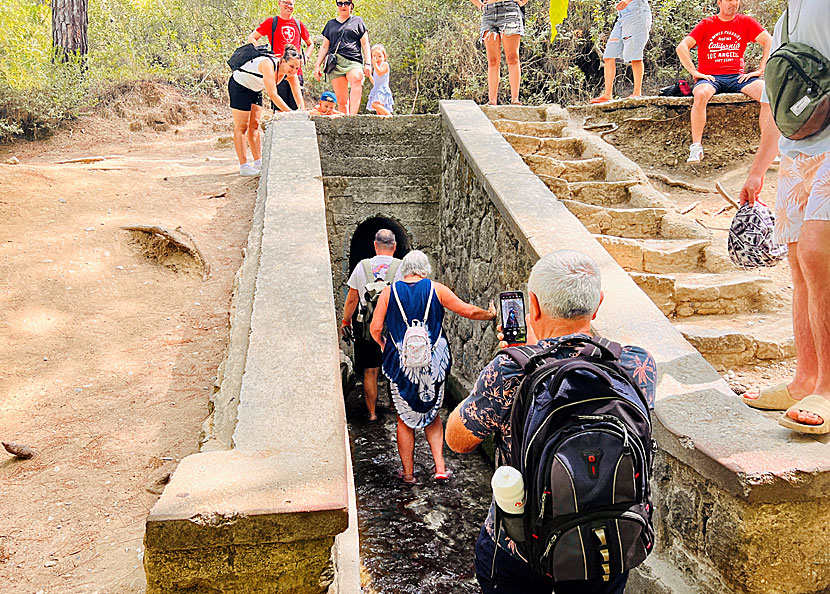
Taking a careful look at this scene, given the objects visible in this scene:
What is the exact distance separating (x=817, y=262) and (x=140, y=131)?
40.5 feet

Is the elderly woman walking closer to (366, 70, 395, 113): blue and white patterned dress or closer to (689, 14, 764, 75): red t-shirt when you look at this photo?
(689, 14, 764, 75): red t-shirt

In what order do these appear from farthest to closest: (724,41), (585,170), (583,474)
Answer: (724,41) → (585,170) → (583,474)

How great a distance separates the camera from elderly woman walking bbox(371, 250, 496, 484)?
4.66 metres

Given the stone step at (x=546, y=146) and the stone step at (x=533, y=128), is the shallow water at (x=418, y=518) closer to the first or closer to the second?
the stone step at (x=546, y=146)

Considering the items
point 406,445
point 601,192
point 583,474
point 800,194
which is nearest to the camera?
point 583,474

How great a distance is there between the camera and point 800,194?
2.67 m

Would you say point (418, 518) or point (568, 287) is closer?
point (568, 287)

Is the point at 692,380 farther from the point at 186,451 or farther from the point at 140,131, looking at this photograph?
the point at 140,131

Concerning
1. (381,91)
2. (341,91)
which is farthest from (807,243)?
(381,91)

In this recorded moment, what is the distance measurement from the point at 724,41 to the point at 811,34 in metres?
4.74

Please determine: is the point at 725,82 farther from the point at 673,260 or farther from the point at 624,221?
the point at 673,260

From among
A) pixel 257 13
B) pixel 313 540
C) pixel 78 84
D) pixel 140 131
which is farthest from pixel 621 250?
pixel 257 13

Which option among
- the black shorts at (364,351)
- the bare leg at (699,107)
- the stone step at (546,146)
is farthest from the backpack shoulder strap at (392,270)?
the bare leg at (699,107)

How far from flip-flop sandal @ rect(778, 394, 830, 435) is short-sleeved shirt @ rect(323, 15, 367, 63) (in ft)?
23.5
